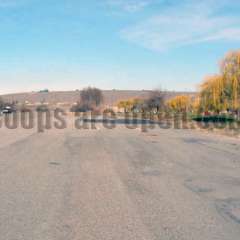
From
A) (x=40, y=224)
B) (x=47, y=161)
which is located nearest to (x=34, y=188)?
(x=40, y=224)

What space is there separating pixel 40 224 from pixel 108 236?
3.72 ft

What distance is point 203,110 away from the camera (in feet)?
201

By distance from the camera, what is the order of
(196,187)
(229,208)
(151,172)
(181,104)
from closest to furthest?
(229,208) → (196,187) → (151,172) → (181,104)

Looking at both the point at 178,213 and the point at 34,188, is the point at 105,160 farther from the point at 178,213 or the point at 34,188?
the point at 178,213

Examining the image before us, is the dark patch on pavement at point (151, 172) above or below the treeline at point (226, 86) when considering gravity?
below

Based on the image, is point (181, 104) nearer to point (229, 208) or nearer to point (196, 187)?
point (196, 187)

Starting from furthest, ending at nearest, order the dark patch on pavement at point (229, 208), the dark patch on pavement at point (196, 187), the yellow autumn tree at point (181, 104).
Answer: the yellow autumn tree at point (181, 104) < the dark patch on pavement at point (196, 187) < the dark patch on pavement at point (229, 208)

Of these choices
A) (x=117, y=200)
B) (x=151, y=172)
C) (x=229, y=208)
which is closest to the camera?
(x=229, y=208)

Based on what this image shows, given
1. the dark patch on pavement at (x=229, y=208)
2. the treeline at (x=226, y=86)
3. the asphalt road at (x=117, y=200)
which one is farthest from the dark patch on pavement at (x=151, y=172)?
the treeline at (x=226, y=86)

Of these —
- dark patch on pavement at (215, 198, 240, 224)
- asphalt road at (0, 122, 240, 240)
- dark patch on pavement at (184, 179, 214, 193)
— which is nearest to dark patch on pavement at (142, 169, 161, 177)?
asphalt road at (0, 122, 240, 240)

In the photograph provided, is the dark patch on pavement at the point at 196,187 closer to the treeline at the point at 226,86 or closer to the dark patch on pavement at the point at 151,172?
the dark patch on pavement at the point at 151,172

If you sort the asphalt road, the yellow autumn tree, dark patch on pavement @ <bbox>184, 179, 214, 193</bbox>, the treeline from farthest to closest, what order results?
the yellow autumn tree, the treeline, dark patch on pavement @ <bbox>184, 179, 214, 193</bbox>, the asphalt road

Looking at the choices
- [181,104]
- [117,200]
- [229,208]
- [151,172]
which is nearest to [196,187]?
[229,208]

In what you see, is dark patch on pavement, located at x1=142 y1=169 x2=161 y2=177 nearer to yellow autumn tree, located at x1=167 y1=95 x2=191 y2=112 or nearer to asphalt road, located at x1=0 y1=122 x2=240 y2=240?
asphalt road, located at x1=0 y1=122 x2=240 y2=240
